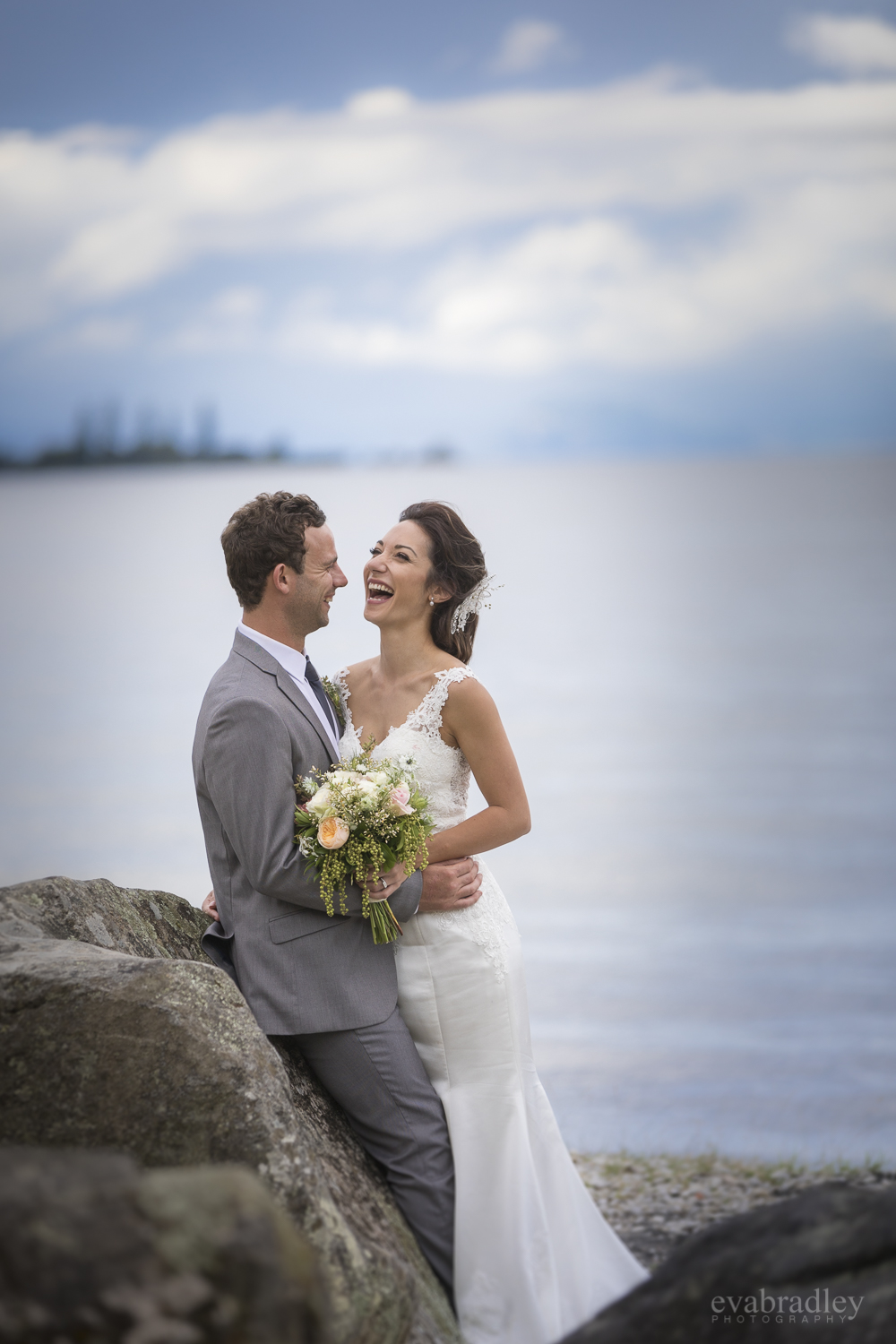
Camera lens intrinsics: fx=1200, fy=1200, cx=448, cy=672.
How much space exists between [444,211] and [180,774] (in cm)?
4169

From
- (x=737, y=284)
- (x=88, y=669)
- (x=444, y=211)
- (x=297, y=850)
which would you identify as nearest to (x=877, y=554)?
(x=737, y=284)

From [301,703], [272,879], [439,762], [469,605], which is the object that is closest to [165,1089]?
[272,879]

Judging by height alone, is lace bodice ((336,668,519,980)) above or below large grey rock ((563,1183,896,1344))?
above

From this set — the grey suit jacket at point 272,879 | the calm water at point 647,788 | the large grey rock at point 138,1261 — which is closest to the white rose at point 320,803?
the grey suit jacket at point 272,879

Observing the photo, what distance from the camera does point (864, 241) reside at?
59.9m

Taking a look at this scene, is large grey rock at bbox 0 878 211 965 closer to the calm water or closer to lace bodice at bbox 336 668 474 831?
lace bodice at bbox 336 668 474 831

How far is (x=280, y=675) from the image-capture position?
3.86m

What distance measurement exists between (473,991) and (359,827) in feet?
2.87

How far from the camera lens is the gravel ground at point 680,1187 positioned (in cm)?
563

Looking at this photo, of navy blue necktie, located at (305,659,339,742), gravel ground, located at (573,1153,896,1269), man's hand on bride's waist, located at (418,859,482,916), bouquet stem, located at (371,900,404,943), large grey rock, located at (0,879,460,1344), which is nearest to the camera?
large grey rock, located at (0,879,460,1344)

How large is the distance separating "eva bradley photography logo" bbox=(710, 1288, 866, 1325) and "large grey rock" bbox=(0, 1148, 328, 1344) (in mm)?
853

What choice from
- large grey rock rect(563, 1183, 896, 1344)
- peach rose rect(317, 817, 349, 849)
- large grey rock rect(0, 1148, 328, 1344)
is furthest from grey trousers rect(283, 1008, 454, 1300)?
large grey rock rect(0, 1148, 328, 1344)

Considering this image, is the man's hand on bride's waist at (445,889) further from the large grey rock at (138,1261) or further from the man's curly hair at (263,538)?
the large grey rock at (138,1261)

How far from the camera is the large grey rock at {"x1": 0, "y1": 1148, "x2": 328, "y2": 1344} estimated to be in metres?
1.48
